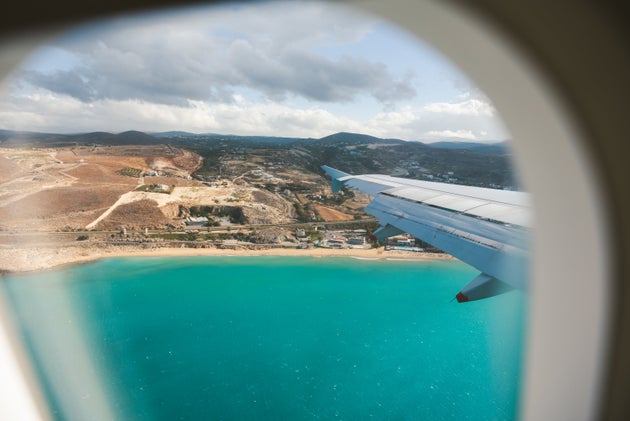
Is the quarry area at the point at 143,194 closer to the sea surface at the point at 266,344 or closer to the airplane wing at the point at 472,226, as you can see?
the sea surface at the point at 266,344

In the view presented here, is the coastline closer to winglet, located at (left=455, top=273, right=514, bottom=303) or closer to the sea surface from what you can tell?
the sea surface

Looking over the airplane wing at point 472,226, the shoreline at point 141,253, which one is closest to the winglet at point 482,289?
the airplane wing at point 472,226

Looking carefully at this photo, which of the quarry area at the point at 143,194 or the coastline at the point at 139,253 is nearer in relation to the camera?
the coastline at the point at 139,253

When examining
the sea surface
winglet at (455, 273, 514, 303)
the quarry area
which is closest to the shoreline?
the sea surface

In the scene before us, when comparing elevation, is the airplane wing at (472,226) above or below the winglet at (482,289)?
above

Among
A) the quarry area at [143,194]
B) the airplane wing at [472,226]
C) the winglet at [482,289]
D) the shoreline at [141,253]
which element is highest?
the airplane wing at [472,226]

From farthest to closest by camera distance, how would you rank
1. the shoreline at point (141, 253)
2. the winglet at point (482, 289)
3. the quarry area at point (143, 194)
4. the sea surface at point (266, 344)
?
the quarry area at point (143, 194) < the shoreline at point (141, 253) < the sea surface at point (266, 344) < the winglet at point (482, 289)
